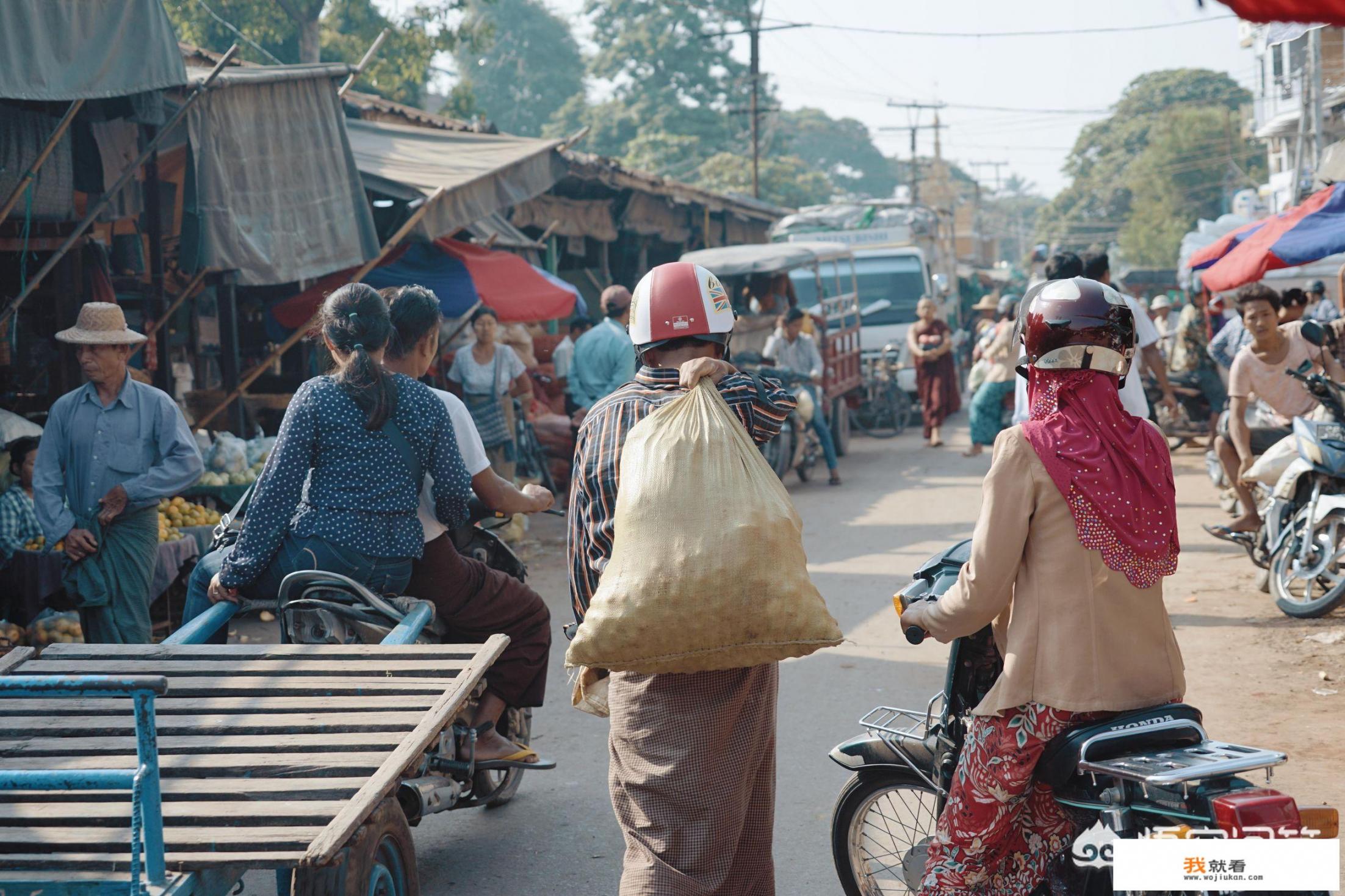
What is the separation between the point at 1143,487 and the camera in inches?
108

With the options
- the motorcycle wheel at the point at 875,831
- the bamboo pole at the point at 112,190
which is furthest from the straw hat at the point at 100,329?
the motorcycle wheel at the point at 875,831

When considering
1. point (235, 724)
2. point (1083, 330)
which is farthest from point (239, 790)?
point (1083, 330)

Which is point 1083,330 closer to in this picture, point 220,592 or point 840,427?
point 220,592

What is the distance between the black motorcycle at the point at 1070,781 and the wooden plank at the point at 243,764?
4.19ft

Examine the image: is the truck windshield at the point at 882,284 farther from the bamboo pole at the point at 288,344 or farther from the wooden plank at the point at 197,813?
the wooden plank at the point at 197,813

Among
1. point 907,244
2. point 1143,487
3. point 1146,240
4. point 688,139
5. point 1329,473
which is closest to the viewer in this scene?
point 1143,487

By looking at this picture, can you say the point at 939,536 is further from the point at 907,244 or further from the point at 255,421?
the point at 907,244

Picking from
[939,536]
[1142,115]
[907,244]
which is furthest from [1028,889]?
[1142,115]

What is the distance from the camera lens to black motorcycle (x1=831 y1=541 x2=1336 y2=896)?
8.01 feet

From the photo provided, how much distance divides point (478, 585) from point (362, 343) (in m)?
0.92

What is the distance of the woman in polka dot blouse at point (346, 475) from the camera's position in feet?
12.9

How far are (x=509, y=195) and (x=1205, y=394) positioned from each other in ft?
27.5

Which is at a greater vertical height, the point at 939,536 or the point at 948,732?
the point at 948,732

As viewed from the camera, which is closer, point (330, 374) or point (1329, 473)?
point (330, 374)
